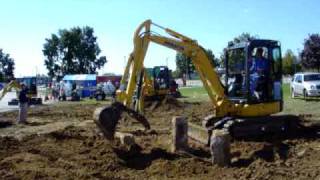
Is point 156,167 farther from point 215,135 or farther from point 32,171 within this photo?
point 32,171

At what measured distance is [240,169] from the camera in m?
10.9

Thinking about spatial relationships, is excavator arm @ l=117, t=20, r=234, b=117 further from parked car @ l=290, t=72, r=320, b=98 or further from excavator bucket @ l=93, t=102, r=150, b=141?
parked car @ l=290, t=72, r=320, b=98

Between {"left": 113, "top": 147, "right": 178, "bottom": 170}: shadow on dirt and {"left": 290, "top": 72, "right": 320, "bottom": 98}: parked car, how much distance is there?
823 inches

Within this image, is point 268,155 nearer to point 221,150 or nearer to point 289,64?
point 221,150

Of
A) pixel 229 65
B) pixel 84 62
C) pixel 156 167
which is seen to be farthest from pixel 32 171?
pixel 84 62

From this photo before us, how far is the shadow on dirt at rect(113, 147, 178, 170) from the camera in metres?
11.8

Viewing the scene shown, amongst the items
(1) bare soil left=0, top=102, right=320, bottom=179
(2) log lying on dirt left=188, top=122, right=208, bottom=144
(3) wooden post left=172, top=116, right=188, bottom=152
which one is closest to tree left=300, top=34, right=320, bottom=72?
(1) bare soil left=0, top=102, right=320, bottom=179

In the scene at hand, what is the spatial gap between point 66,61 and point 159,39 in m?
95.5

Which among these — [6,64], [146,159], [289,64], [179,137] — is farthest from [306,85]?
[6,64]

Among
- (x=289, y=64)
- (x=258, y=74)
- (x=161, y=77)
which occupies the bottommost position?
(x=258, y=74)

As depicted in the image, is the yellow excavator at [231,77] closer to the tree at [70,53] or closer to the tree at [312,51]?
the tree at [312,51]

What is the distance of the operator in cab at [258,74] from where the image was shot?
1518cm

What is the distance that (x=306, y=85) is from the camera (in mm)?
32438

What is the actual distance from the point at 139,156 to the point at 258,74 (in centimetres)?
473
